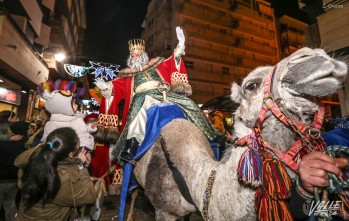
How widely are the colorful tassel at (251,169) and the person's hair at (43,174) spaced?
184 centimetres

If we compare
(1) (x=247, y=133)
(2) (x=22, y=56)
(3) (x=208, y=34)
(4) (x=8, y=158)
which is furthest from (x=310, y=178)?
(3) (x=208, y=34)

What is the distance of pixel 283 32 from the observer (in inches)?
1732

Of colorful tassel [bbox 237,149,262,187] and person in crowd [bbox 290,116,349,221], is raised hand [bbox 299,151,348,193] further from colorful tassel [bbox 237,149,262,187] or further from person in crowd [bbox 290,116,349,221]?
colorful tassel [bbox 237,149,262,187]

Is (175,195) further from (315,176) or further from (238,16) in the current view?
(238,16)

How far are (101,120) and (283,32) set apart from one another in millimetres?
48868

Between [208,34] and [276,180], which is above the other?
[208,34]

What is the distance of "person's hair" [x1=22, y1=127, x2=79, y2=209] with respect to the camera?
7.03 ft

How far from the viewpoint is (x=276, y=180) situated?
1.27m

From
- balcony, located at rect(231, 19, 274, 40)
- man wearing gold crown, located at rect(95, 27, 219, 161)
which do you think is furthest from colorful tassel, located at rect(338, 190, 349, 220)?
balcony, located at rect(231, 19, 274, 40)

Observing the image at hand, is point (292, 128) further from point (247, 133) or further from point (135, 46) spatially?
point (135, 46)

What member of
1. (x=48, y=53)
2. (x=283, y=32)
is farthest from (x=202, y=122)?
(x=283, y=32)

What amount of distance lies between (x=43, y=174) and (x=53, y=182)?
0.40ft

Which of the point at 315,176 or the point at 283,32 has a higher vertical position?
the point at 283,32

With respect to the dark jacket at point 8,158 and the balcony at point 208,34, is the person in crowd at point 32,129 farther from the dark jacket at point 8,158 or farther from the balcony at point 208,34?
the balcony at point 208,34
